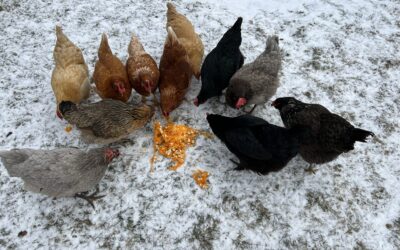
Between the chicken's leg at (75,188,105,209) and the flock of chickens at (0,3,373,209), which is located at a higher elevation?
the flock of chickens at (0,3,373,209)

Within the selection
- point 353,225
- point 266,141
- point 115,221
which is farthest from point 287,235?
point 115,221

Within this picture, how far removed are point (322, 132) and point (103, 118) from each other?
305 cm

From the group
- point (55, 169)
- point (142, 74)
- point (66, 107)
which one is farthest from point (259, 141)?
point (66, 107)

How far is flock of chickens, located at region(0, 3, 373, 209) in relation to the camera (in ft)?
11.7

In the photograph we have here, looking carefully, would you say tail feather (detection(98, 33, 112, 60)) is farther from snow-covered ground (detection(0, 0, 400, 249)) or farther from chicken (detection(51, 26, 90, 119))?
snow-covered ground (detection(0, 0, 400, 249))

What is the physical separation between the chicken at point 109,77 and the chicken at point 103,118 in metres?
0.29

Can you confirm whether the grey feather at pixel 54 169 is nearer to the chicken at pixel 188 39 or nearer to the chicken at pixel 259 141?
the chicken at pixel 259 141

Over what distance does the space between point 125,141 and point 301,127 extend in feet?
8.80

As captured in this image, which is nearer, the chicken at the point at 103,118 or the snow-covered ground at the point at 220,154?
the snow-covered ground at the point at 220,154

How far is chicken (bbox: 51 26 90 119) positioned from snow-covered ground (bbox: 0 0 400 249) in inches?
20.6

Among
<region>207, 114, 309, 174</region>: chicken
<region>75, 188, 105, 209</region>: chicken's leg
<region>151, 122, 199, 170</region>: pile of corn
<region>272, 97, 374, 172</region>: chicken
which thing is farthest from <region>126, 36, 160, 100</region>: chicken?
<region>272, 97, 374, 172</region>: chicken

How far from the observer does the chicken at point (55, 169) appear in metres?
3.45

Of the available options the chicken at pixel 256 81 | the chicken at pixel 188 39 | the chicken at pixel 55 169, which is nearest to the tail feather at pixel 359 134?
the chicken at pixel 256 81

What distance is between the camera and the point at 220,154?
14.6ft
